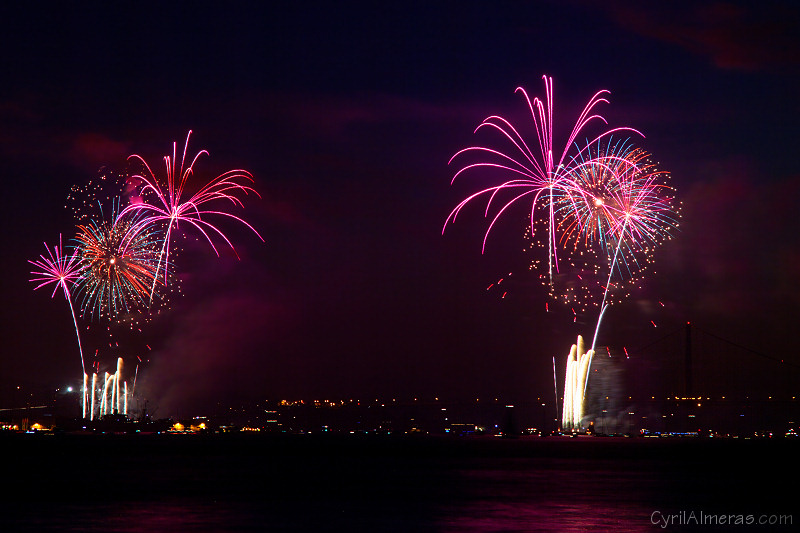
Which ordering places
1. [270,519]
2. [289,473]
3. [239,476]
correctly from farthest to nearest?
[289,473] < [239,476] < [270,519]

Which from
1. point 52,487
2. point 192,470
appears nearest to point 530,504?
point 52,487

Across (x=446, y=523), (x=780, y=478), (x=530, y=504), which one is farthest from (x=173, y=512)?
(x=780, y=478)

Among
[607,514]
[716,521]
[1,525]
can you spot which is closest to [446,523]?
[607,514]

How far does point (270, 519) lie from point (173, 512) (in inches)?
160

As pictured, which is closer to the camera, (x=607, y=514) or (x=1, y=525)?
(x=1, y=525)

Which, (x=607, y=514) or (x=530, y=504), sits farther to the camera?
(x=530, y=504)

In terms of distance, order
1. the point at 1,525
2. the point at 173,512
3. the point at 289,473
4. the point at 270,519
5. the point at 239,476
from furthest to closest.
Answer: the point at 289,473 < the point at 239,476 < the point at 173,512 < the point at 270,519 < the point at 1,525

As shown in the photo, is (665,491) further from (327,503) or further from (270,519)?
(270,519)

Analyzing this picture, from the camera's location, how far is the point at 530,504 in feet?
120

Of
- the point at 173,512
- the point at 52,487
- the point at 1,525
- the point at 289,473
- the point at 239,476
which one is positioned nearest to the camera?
the point at 1,525

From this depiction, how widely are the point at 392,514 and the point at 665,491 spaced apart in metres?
18.7

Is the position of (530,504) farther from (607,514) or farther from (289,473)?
(289,473)

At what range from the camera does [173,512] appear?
3278 centimetres

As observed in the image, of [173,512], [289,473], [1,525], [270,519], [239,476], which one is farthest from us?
[289,473]
